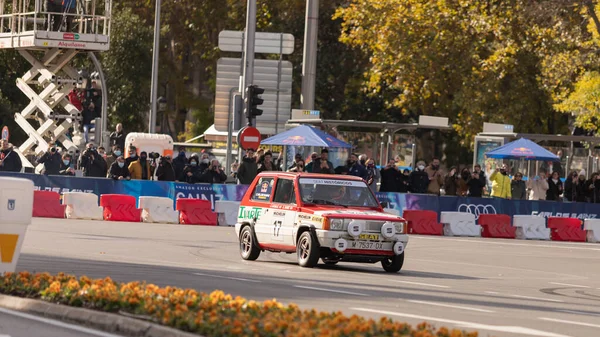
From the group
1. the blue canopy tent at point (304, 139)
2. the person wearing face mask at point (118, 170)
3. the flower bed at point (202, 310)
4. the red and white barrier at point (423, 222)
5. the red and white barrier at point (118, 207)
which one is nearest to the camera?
the flower bed at point (202, 310)

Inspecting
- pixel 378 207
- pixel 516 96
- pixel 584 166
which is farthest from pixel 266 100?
pixel 516 96

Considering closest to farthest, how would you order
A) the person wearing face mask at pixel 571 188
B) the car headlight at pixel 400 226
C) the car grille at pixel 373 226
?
the car grille at pixel 373 226, the car headlight at pixel 400 226, the person wearing face mask at pixel 571 188

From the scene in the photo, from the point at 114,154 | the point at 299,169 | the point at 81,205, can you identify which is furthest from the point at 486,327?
the point at 114,154

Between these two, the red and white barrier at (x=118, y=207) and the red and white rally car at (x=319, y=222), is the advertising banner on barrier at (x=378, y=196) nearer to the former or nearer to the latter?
the red and white barrier at (x=118, y=207)

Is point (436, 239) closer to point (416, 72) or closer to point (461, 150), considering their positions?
point (416, 72)

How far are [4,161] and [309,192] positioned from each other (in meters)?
15.0

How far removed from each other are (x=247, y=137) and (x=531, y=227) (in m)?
7.90

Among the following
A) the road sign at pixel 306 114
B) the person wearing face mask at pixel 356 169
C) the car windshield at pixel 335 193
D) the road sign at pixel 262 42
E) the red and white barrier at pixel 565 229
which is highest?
the road sign at pixel 262 42

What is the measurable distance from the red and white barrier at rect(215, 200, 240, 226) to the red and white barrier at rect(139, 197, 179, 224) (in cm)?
109

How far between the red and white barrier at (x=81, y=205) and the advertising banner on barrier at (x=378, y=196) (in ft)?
4.64

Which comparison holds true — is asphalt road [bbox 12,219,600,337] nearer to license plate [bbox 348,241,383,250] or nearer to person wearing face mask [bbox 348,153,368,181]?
license plate [bbox 348,241,383,250]

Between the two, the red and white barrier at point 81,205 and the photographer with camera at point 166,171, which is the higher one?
the photographer with camera at point 166,171

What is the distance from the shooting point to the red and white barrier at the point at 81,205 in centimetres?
3067

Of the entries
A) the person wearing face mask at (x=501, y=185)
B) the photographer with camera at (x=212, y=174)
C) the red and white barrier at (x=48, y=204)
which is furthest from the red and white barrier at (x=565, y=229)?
the red and white barrier at (x=48, y=204)
